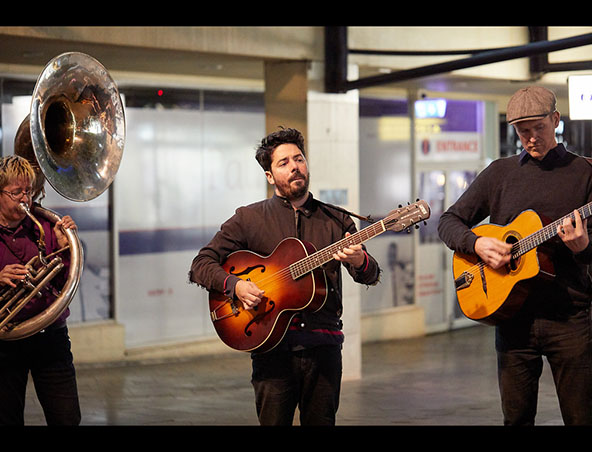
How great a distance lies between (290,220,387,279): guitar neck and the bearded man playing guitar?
0.24 ft

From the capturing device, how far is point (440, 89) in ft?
39.3

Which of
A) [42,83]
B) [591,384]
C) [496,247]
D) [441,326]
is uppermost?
[42,83]

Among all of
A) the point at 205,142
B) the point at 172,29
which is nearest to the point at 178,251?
the point at 205,142

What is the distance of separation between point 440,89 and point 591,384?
799 centimetres

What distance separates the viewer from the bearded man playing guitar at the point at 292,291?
4.51 meters

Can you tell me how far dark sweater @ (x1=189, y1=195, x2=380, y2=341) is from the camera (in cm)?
457

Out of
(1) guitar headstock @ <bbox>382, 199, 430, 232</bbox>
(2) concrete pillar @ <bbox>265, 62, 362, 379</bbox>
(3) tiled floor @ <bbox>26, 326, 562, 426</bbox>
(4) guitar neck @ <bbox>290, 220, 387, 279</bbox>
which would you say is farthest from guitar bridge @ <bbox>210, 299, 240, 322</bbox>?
(2) concrete pillar @ <bbox>265, 62, 362, 379</bbox>

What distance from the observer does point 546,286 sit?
14.5 feet

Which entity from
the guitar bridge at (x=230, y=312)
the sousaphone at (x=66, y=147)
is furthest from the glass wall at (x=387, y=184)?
the guitar bridge at (x=230, y=312)

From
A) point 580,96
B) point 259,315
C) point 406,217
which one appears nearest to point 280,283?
point 259,315

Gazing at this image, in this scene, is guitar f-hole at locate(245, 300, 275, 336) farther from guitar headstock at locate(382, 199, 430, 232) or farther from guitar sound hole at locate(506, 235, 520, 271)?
guitar sound hole at locate(506, 235, 520, 271)
